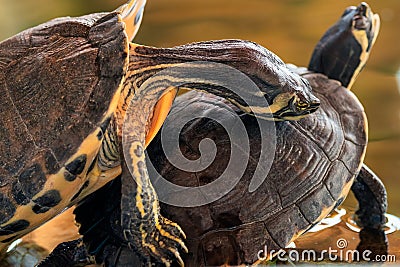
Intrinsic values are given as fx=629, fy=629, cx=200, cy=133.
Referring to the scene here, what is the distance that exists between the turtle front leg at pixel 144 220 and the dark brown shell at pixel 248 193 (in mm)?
43

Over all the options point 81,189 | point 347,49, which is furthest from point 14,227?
point 347,49

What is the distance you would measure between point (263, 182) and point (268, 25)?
1.65 metres

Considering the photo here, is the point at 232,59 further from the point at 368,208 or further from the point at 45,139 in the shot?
the point at 368,208

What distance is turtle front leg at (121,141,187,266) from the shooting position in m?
1.38

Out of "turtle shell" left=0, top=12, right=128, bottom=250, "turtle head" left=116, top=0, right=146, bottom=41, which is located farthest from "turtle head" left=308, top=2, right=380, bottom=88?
"turtle shell" left=0, top=12, right=128, bottom=250

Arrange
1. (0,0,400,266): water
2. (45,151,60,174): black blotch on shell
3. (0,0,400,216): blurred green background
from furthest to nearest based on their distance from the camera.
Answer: (0,0,400,216): blurred green background → (0,0,400,266): water → (45,151,60,174): black blotch on shell

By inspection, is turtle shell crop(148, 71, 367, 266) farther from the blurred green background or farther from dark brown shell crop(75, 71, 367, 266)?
the blurred green background

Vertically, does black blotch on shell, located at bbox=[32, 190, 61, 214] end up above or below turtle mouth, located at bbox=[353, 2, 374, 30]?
below

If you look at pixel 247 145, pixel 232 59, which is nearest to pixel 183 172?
pixel 247 145

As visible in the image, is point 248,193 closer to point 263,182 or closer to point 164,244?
point 263,182

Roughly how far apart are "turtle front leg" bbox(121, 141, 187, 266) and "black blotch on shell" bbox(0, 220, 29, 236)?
237mm

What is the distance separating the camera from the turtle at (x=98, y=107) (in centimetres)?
137

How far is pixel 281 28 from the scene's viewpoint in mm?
2998

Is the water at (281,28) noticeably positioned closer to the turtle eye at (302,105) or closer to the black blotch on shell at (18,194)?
the turtle eye at (302,105)
